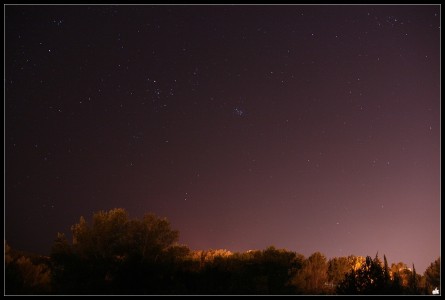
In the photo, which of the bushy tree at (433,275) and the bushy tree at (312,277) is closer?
the bushy tree at (312,277)

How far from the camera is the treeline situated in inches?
693

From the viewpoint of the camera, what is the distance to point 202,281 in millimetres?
22328

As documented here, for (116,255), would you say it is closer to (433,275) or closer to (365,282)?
(365,282)

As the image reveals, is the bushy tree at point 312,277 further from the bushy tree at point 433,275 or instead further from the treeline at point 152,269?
the bushy tree at point 433,275

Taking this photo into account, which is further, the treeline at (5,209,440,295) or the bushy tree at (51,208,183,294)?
the bushy tree at (51,208,183,294)

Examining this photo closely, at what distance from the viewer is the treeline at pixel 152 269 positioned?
17609 millimetres

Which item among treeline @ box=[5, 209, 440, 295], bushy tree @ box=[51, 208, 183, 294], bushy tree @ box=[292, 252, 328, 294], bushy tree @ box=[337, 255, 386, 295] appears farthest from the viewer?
bushy tree @ box=[292, 252, 328, 294]

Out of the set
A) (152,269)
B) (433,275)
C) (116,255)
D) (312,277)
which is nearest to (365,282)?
(152,269)

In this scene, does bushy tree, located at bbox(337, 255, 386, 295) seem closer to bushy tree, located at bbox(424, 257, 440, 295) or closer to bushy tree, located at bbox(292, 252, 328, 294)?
bushy tree, located at bbox(292, 252, 328, 294)

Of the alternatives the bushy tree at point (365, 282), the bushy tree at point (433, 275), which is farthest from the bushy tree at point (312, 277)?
the bushy tree at point (433, 275)

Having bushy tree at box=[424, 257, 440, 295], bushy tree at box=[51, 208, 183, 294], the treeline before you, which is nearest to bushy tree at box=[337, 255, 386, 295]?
the treeline

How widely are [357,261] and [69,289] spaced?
2541 centimetres

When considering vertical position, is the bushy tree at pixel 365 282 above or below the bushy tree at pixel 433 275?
below
